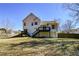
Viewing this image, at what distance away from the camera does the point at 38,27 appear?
15.4ft

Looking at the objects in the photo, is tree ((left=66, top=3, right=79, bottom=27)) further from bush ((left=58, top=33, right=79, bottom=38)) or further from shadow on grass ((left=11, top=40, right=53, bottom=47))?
shadow on grass ((left=11, top=40, right=53, bottom=47))

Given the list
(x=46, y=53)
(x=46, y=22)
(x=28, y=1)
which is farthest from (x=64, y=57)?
(x=28, y=1)

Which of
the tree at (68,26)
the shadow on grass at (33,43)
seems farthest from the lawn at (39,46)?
the tree at (68,26)

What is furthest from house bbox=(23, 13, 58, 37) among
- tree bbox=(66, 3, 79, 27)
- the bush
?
tree bbox=(66, 3, 79, 27)

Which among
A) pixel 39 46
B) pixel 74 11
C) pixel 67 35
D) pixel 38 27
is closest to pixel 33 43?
pixel 39 46

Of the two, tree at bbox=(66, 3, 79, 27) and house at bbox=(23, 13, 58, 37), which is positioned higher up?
tree at bbox=(66, 3, 79, 27)

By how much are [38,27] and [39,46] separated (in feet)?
0.85

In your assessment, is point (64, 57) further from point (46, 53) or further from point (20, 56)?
point (20, 56)

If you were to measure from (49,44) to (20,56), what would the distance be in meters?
0.42

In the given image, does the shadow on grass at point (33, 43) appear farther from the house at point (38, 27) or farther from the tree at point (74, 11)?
the tree at point (74, 11)

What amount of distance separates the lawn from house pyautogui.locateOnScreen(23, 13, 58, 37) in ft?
0.22

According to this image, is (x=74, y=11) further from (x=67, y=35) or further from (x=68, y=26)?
(x=67, y=35)

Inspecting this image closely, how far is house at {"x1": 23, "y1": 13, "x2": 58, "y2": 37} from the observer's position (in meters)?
4.66

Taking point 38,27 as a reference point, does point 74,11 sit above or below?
above
